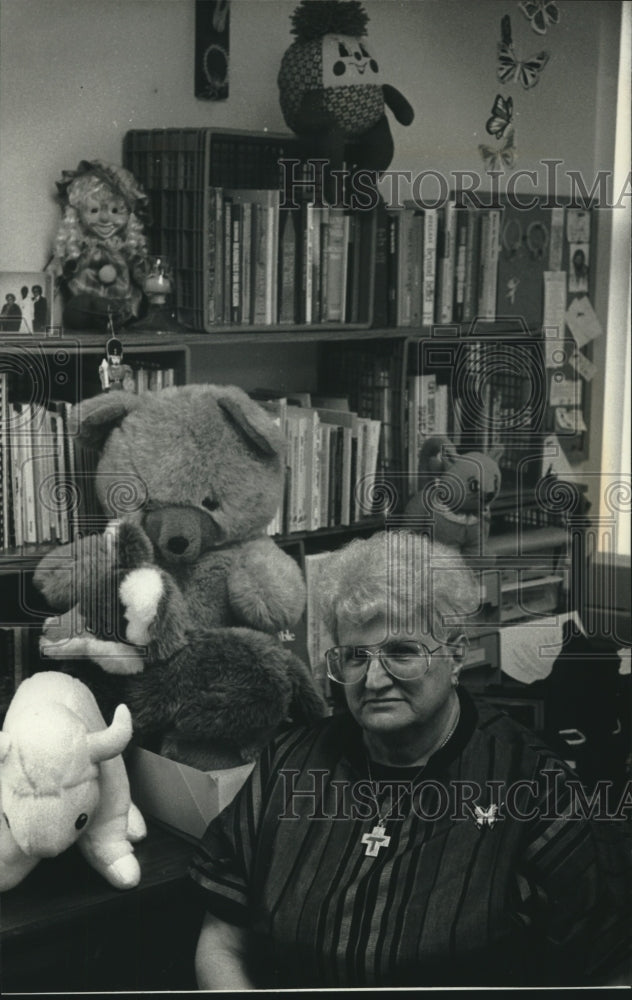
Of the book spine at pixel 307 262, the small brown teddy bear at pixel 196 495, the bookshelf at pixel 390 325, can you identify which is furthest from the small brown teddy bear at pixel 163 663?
the book spine at pixel 307 262

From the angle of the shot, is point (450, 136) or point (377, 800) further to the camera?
point (450, 136)

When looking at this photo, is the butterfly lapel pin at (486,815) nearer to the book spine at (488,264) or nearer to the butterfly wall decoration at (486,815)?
the butterfly wall decoration at (486,815)

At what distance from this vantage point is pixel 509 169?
1581 millimetres

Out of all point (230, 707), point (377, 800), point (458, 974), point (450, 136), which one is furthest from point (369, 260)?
point (458, 974)

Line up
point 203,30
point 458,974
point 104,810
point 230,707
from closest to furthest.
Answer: point 458,974 < point 104,810 < point 230,707 < point 203,30

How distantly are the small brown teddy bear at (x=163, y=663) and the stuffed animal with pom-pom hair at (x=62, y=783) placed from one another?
71mm

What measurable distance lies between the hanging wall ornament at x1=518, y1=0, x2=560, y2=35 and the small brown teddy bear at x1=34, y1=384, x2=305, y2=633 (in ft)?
1.96

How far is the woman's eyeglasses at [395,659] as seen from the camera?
1159 millimetres

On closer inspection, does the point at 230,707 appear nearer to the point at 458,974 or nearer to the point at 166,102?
the point at 458,974

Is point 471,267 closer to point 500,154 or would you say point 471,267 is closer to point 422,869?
point 500,154

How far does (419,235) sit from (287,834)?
0.81m

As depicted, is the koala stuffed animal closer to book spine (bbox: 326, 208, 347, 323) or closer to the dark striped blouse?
book spine (bbox: 326, 208, 347, 323)

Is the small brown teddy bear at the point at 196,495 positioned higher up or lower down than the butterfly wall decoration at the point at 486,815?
higher up

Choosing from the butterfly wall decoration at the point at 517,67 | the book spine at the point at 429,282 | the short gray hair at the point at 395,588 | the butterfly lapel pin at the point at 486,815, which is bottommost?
the butterfly lapel pin at the point at 486,815
